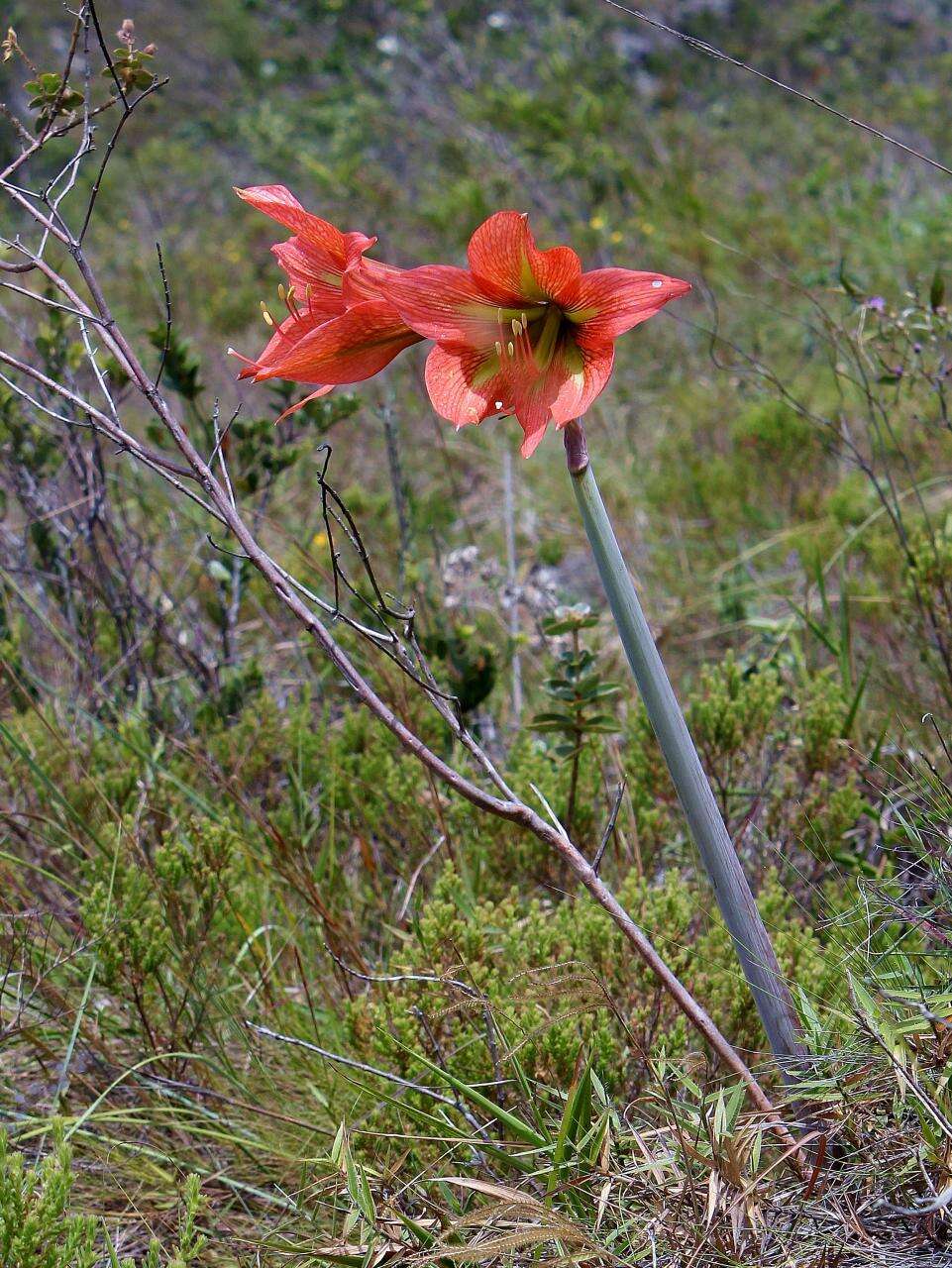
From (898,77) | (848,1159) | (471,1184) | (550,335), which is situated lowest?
(898,77)

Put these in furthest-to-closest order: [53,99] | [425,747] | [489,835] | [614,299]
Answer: [489,835], [53,99], [425,747], [614,299]

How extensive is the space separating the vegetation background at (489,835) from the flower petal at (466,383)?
0.30 metres

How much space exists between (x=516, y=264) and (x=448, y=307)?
3.2 inches

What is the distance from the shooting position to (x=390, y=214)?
25.6ft

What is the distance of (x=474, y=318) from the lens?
1138mm

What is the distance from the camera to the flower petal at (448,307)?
1079 millimetres

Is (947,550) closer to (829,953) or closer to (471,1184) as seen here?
(829,953)

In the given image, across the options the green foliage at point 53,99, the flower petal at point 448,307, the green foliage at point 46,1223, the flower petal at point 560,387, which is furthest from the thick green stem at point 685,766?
the green foliage at point 53,99

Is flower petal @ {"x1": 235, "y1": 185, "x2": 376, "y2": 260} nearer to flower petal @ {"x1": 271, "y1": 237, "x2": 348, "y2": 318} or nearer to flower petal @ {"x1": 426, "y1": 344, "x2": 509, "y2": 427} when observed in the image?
flower petal @ {"x1": 271, "y1": 237, "x2": 348, "y2": 318}

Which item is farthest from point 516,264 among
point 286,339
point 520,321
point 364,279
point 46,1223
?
point 46,1223

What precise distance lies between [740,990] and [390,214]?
23.8 ft

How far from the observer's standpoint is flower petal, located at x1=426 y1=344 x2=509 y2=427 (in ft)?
3.75

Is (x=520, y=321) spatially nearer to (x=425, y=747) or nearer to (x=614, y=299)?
(x=614, y=299)

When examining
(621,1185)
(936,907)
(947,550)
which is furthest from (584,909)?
(947,550)
